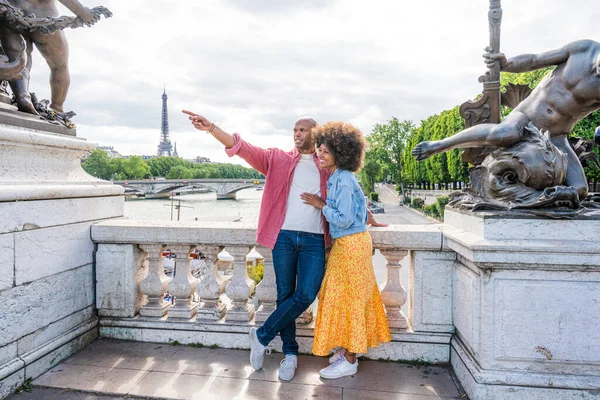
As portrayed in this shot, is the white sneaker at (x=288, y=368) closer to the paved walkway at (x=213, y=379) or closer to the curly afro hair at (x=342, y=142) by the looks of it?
the paved walkway at (x=213, y=379)

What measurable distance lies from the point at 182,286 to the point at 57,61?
2.39m

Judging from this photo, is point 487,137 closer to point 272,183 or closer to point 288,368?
point 272,183

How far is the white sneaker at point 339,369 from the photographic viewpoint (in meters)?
2.88

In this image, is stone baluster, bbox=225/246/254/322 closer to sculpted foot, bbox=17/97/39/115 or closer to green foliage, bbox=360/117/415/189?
sculpted foot, bbox=17/97/39/115

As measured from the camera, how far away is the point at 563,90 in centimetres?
276

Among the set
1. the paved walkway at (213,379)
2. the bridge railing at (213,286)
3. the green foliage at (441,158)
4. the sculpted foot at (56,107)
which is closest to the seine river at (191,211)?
the green foliage at (441,158)

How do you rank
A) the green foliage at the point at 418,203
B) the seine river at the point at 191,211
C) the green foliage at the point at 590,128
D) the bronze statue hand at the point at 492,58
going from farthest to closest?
1. the green foliage at the point at 418,203
2. the seine river at the point at 191,211
3. the green foliage at the point at 590,128
4. the bronze statue hand at the point at 492,58

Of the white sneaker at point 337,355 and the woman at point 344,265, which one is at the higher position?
the woman at point 344,265

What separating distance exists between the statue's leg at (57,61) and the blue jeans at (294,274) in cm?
266

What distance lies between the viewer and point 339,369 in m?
2.91

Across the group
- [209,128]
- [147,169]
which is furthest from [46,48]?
[147,169]

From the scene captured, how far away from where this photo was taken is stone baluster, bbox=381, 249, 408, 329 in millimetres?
3281

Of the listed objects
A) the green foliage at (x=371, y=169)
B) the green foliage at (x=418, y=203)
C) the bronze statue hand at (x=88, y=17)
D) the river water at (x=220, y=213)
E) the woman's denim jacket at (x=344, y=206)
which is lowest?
the river water at (x=220, y=213)

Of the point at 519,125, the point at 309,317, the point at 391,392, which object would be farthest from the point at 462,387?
the point at 519,125
